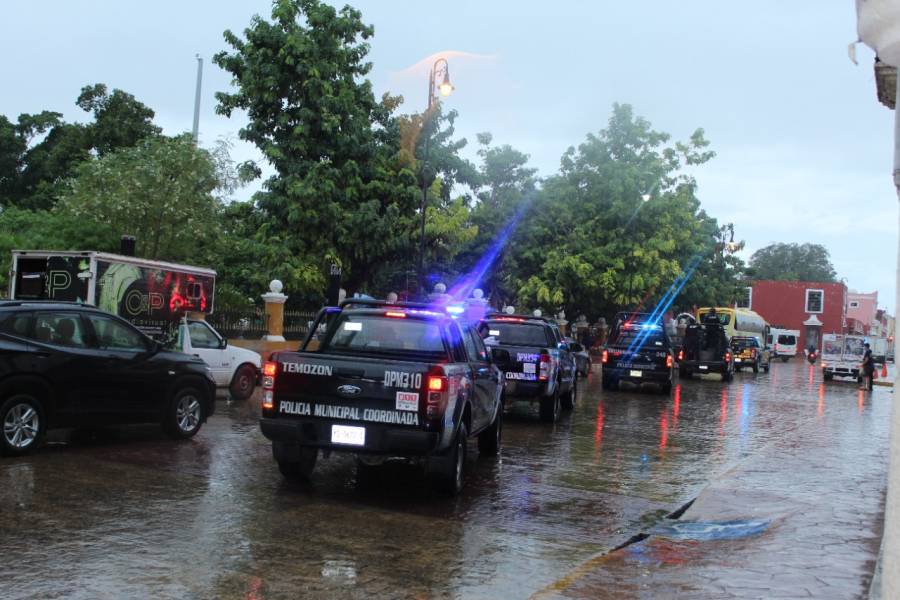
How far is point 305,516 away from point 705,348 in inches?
1190

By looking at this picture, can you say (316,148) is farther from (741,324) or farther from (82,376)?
(741,324)

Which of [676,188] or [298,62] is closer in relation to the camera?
[298,62]

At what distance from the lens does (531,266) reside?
4072 cm

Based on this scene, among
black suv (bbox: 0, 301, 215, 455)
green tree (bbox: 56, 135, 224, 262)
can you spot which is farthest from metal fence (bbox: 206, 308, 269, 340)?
black suv (bbox: 0, 301, 215, 455)

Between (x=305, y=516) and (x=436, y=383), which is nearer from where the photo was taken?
(x=305, y=516)

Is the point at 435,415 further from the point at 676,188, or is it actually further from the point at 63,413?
the point at 676,188

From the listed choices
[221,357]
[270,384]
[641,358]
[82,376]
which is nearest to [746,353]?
[641,358]

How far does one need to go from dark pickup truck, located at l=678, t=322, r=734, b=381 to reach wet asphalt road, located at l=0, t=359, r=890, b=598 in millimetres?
22127

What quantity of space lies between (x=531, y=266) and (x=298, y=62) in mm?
17645

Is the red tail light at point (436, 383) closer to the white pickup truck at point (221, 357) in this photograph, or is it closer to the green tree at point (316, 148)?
the white pickup truck at point (221, 357)

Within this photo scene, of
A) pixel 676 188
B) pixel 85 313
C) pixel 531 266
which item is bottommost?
pixel 85 313

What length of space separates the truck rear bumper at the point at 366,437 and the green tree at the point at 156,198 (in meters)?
19.0

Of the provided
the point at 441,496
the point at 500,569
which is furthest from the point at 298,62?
the point at 500,569

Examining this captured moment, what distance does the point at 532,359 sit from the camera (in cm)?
1510
